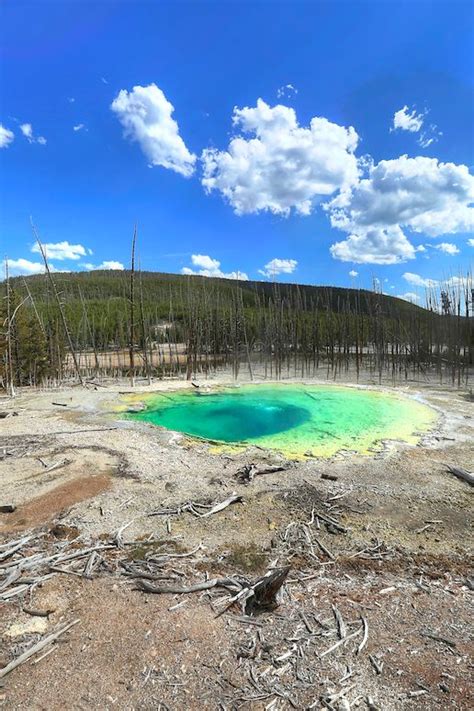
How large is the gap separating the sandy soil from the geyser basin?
2.16m

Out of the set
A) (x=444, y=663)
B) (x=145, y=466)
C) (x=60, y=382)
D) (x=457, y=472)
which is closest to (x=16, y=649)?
(x=444, y=663)

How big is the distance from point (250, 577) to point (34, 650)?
2289 millimetres

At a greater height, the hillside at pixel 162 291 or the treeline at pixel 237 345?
the hillside at pixel 162 291

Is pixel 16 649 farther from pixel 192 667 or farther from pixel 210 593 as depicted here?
pixel 210 593

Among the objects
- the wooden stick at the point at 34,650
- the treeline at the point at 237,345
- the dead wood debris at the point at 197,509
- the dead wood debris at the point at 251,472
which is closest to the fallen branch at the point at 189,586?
the wooden stick at the point at 34,650

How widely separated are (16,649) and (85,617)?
0.63 m

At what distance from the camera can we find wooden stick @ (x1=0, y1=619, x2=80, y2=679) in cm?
320

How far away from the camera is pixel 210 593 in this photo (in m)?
4.30

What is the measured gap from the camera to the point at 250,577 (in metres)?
4.62

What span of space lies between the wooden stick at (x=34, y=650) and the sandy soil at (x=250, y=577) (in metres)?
0.05

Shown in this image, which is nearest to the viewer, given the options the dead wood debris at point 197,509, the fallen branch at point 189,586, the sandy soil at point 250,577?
the sandy soil at point 250,577

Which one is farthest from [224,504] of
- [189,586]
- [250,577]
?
[189,586]

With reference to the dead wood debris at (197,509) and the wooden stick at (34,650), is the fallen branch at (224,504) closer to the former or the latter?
the dead wood debris at (197,509)

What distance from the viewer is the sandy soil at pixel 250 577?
3109 millimetres
